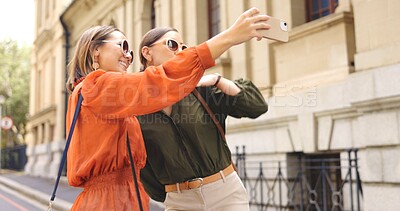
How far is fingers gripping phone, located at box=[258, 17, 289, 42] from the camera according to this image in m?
1.68

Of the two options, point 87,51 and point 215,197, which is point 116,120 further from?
point 215,197

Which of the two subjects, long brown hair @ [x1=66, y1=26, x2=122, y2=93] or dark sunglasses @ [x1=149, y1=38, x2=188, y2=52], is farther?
dark sunglasses @ [x1=149, y1=38, x2=188, y2=52]

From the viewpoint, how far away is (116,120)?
79.0 inches

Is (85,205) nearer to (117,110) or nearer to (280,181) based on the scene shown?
(117,110)

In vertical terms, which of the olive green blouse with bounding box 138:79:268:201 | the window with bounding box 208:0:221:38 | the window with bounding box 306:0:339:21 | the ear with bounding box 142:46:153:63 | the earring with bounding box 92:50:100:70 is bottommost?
the olive green blouse with bounding box 138:79:268:201

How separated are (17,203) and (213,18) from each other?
7.89m

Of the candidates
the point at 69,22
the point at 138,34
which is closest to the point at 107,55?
the point at 138,34

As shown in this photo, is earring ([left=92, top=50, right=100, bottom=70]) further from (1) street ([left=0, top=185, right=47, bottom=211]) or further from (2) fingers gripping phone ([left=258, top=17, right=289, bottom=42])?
(1) street ([left=0, top=185, right=47, bottom=211])

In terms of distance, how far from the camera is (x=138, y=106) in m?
1.80

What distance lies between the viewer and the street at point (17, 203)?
1186 centimetres

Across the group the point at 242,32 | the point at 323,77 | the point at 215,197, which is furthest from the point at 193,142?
the point at 323,77

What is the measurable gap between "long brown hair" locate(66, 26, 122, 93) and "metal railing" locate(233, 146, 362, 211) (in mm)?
5063

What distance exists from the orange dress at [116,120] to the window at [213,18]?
9173 millimetres

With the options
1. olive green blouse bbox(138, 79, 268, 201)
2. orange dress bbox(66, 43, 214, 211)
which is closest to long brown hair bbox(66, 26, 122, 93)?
orange dress bbox(66, 43, 214, 211)
